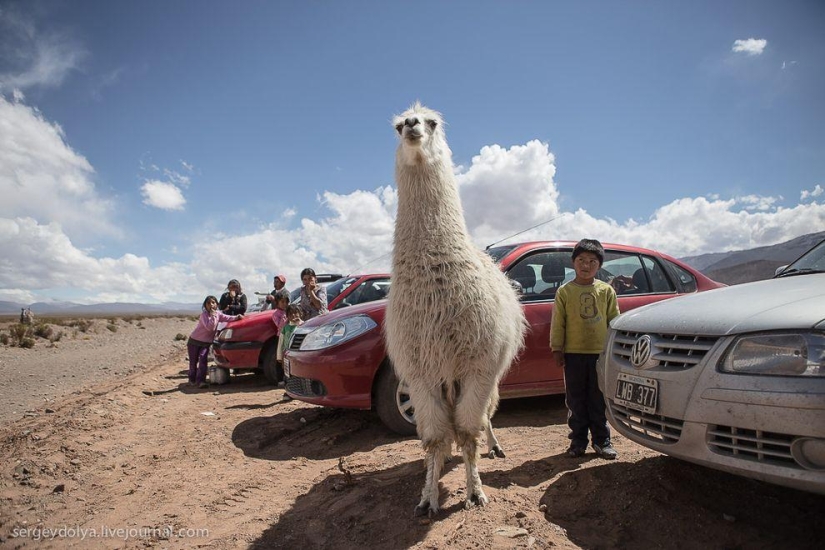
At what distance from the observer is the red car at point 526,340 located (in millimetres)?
4566

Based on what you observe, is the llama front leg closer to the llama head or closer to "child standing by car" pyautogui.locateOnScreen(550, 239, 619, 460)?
"child standing by car" pyautogui.locateOnScreen(550, 239, 619, 460)

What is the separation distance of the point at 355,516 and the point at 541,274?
10.9 feet

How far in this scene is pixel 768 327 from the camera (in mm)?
2160

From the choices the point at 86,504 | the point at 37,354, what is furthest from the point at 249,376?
the point at 37,354

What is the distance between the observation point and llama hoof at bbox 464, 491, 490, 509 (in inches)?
116

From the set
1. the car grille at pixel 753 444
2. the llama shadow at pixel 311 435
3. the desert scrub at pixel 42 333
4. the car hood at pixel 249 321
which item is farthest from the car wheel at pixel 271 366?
the desert scrub at pixel 42 333

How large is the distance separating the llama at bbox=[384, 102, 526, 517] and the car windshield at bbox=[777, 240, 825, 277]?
7.41 feet

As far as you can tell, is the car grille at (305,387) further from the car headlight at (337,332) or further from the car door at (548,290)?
the car door at (548,290)

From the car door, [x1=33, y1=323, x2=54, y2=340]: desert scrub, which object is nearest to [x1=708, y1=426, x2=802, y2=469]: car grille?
the car door

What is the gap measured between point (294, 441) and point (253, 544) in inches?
82.6

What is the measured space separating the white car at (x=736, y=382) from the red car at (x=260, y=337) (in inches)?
218

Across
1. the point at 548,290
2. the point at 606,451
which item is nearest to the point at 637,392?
the point at 606,451

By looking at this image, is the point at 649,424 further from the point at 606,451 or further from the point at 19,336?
the point at 19,336

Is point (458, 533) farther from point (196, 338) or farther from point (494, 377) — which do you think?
point (196, 338)
